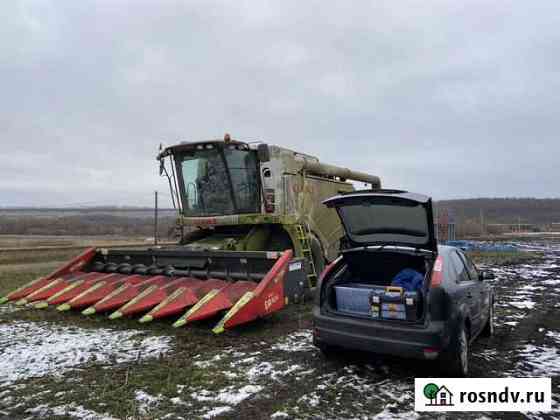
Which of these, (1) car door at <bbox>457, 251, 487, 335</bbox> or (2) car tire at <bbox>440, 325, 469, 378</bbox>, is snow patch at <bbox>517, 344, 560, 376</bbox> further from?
(2) car tire at <bbox>440, 325, 469, 378</bbox>

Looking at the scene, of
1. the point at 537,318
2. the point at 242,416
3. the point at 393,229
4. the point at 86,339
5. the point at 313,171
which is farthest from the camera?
the point at 313,171

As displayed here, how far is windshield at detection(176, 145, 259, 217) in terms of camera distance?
9375 millimetres

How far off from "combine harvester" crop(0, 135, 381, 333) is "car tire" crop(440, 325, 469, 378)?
Result: 2638mm

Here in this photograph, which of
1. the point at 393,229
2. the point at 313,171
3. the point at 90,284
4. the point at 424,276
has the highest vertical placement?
the point at 313,171

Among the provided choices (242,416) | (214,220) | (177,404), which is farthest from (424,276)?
(214,220)

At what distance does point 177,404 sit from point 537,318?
20.9 feet

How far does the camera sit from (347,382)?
432 cm

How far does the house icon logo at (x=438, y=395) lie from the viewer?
3844 millimetres

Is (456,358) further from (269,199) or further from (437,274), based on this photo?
(269,199)

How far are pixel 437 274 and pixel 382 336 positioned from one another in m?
0.86

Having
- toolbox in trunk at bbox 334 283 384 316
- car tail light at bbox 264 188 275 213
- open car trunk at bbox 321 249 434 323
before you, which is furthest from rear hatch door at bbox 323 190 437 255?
car tail light at bbox 264 188 275 213

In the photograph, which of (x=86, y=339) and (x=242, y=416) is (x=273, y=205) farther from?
(x=242, y=416)

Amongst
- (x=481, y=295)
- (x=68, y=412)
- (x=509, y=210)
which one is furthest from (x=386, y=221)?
(x=509, y=210)

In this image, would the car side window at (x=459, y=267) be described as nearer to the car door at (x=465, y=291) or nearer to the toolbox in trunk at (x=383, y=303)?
the car door at (x=465, y=291)
